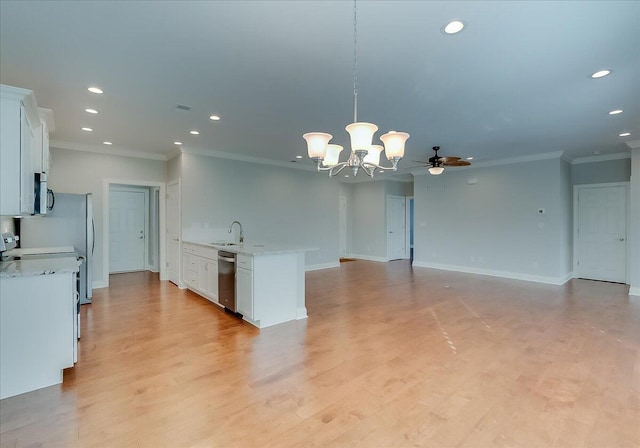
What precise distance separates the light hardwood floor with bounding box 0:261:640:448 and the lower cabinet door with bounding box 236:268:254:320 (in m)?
0.20

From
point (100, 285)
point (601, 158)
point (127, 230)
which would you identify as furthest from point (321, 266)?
point (601, 158)

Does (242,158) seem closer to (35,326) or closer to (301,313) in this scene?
(301,313)

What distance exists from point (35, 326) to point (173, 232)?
154 inches

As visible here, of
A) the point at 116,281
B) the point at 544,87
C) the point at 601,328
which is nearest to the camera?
the point at 544,87

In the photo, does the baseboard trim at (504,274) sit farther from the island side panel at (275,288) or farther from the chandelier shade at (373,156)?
the chandelier shade at (373,156)

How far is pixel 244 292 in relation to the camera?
4027 millimetres

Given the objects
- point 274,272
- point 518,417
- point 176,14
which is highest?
point 176,14

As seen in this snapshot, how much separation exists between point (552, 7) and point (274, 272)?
353 cm

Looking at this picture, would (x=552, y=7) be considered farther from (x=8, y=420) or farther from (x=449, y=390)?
(x=8, y=420)

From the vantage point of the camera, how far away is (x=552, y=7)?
2.02m

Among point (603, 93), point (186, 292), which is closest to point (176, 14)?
point (603, 93)

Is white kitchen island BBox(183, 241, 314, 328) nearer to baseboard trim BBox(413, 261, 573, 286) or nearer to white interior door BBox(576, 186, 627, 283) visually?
baseboard trim BBox(413, 261, 573, 286)

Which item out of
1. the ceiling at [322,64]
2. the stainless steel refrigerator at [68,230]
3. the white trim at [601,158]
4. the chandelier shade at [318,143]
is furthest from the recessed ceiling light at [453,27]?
the white trim at [601,158]

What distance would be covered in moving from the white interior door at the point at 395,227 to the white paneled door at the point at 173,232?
6.17 m
